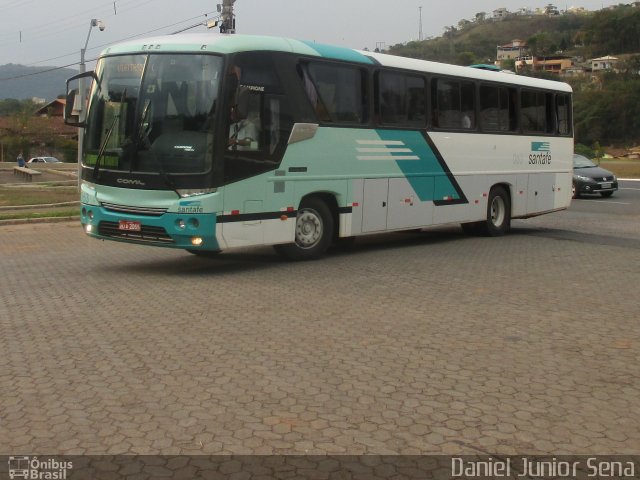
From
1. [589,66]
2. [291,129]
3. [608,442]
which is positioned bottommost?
[608,442]

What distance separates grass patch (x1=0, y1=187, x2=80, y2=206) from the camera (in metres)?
26.2

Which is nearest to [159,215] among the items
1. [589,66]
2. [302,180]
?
[302,180]

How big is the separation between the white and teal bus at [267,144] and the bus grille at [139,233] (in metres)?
0.02

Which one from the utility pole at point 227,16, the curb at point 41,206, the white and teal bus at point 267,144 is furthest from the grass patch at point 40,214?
the white and teal bus at point 267,144

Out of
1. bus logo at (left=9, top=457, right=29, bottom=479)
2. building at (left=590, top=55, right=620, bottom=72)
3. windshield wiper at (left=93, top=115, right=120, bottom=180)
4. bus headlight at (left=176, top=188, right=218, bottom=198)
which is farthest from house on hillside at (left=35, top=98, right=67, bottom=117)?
bus logo at (left=9, top=457, right=29, bottom=479)

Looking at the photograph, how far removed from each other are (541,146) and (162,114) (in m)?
9.93

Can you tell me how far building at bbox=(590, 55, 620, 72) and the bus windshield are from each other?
12759 centimetres

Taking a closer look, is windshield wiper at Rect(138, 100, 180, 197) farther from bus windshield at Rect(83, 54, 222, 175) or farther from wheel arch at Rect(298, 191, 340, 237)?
wheel arch at Rect(298, 191, 340, 237)

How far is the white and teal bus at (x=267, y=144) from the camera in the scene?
36.3 ft

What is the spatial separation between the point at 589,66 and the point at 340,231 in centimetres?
14819

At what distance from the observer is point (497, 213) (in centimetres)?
1750

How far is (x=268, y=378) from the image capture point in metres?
6.03

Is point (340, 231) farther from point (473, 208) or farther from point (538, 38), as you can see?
point (538, 38)

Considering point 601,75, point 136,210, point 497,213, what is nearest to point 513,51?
point 601,75
